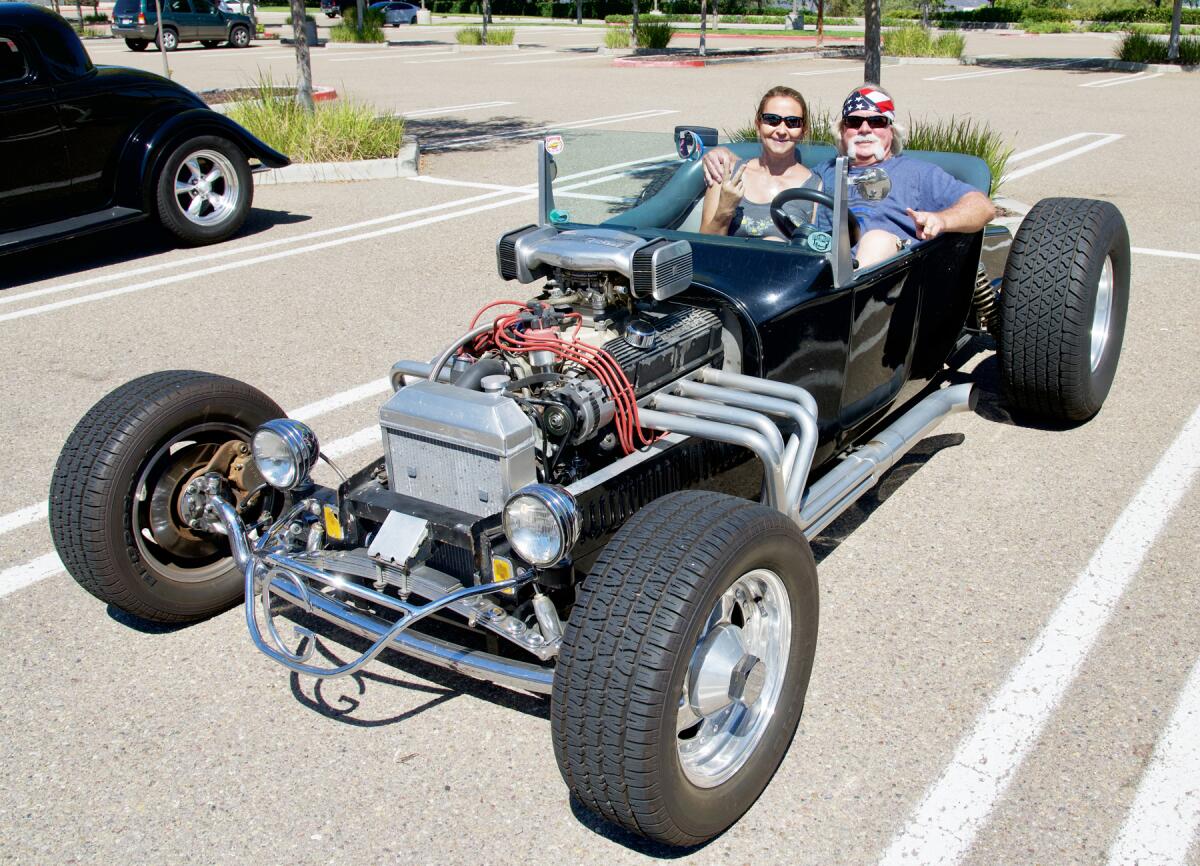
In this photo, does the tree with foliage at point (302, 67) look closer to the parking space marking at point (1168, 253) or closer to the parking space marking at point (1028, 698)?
the parking space marking at point (1168, 253)

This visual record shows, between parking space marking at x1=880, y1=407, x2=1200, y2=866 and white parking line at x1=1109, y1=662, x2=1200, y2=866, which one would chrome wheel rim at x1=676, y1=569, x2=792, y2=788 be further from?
white parking line at x1=1109, y1=662, x2=1200, y2=866

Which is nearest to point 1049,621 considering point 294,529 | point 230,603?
point 294,529

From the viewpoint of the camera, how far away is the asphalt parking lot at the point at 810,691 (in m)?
2.73

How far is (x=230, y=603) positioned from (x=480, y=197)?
7.24m

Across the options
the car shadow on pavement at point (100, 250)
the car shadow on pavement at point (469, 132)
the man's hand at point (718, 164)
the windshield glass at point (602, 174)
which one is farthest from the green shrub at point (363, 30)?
the man's hand at point (718, 164)

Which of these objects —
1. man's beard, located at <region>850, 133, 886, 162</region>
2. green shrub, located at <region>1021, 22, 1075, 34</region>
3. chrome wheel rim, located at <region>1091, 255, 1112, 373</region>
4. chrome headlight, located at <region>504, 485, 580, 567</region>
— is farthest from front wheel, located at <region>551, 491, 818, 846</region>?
green shrub, located at <region>1021, 22, 1075, 34</region>

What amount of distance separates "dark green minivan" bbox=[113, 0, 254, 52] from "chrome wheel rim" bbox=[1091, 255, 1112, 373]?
28.1m

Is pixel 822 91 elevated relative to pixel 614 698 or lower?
elevated

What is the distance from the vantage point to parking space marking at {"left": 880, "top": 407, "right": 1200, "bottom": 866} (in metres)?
2.70

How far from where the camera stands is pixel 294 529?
3.26m

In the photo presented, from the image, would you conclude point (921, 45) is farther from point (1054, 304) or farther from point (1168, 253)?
point (1054, 304)

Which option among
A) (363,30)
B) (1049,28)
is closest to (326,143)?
(363,30)

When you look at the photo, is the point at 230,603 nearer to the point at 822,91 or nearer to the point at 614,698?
the point at 614,698

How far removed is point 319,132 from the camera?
37.5ft
